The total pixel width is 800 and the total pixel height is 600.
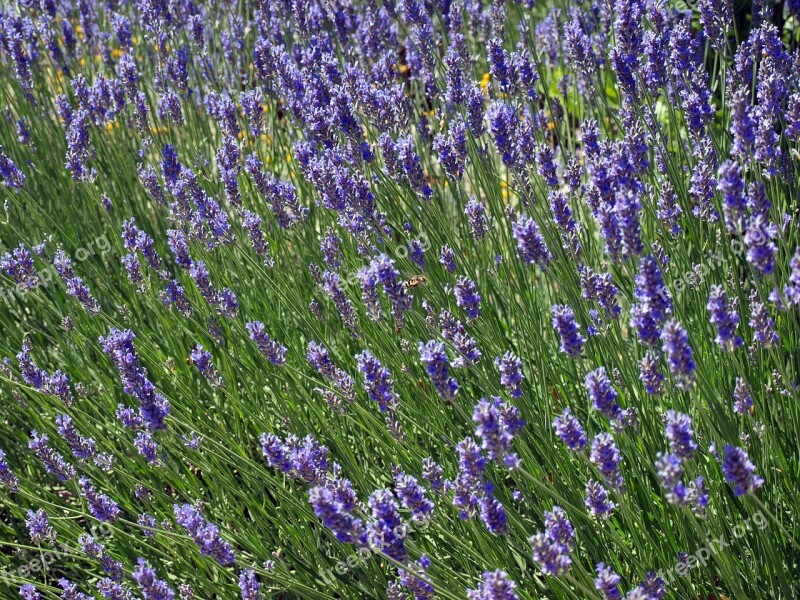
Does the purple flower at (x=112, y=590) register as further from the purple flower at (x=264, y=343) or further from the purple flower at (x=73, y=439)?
the purple flower at (x=264, y=343)

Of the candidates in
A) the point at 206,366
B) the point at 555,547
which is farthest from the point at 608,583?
the point at 206,366

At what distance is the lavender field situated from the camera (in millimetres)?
1997

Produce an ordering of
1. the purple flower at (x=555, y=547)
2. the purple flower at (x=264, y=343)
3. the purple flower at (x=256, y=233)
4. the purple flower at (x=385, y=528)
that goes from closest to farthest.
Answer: the purple flower at (x=555, y=547)
the purple flower at (x=385, y=528)
the purple flower at (x=264, y=343)
the purple flower at (x=256, y=233)

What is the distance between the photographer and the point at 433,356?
6.49 ft

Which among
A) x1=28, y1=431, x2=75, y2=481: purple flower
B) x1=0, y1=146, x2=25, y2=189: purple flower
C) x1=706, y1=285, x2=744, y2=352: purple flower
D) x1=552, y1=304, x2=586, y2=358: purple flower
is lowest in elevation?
x1=706, y1=285, x2=744, y2=352: purple flower

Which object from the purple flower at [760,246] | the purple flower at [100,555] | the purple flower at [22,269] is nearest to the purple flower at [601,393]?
the purple flower at [760,246]

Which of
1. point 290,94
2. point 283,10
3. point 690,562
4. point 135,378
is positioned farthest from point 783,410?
point 283,10

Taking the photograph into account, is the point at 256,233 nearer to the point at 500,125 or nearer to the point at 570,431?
the point at 500,125

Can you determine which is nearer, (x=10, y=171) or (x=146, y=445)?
(x=146, y=445)

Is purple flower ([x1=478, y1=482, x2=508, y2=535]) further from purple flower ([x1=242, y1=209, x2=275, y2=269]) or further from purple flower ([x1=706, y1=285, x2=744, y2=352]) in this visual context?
purple flower ([x1=242, y1=209, x2=275, y2=269])

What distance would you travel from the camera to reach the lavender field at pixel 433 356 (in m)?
2.00

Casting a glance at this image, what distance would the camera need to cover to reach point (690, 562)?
2252mm

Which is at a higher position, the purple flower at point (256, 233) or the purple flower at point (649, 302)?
the purple flower at point (256, 233)

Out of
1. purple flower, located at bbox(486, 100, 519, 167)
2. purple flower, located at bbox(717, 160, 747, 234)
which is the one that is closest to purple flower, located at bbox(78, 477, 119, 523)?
purple flower, located at bbox(486, 100, 519, 167)
